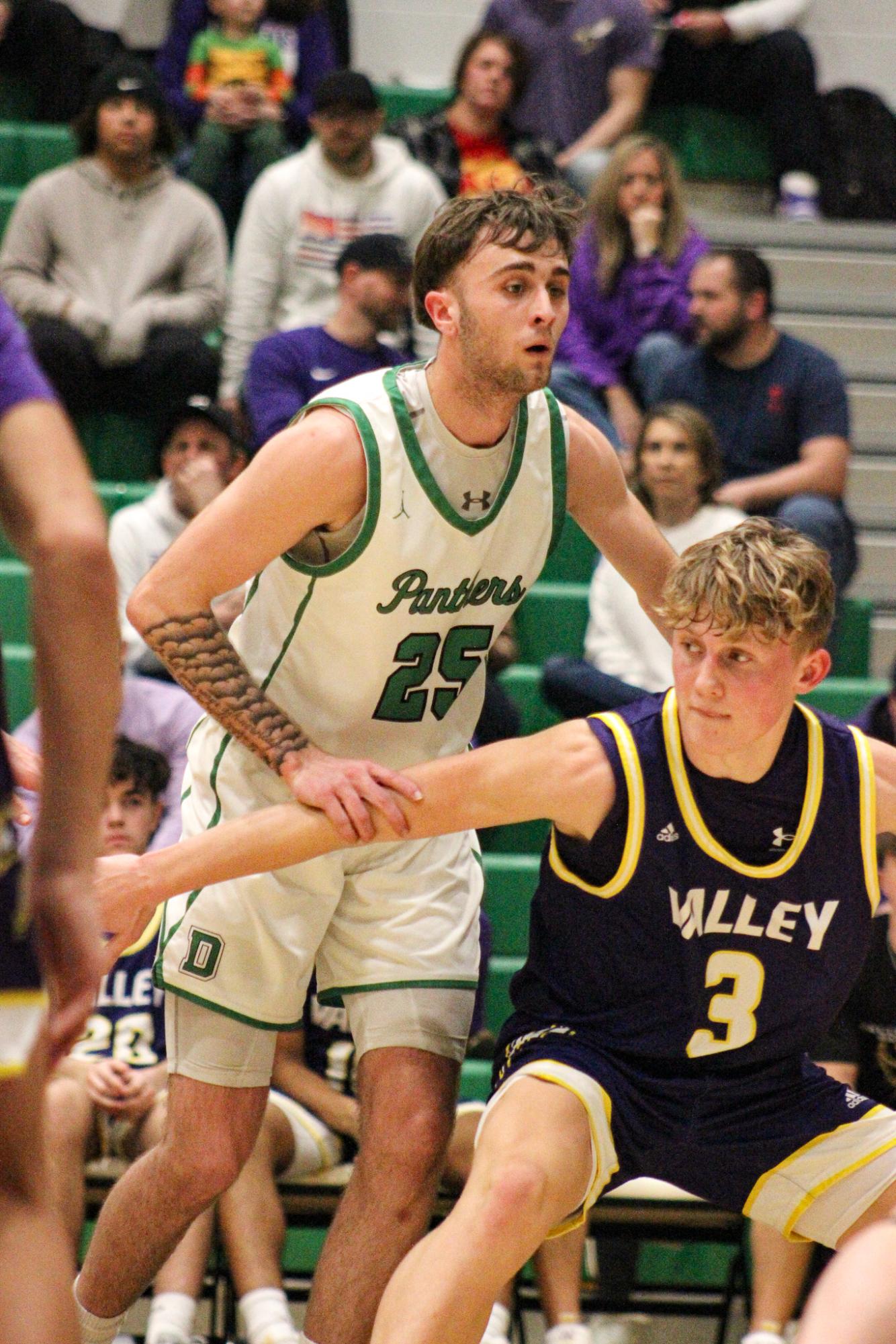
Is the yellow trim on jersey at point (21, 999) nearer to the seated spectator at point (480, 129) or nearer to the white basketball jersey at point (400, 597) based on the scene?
the white basketball jersey at point (400, 597)

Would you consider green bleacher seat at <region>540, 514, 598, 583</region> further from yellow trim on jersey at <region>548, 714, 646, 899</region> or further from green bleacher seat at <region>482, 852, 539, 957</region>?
yellow trim on jersey at <region>548, 714, 646, 899</region>

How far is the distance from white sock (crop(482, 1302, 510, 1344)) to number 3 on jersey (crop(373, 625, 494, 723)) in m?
1.49

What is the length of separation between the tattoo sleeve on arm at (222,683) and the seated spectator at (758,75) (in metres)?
6.02

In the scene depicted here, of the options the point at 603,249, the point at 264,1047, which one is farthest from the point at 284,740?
the point at 603,249

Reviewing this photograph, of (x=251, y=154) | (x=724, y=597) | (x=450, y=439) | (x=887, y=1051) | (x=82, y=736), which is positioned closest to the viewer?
(x=82, y=736)

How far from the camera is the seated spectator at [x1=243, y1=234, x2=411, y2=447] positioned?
5.93 meters

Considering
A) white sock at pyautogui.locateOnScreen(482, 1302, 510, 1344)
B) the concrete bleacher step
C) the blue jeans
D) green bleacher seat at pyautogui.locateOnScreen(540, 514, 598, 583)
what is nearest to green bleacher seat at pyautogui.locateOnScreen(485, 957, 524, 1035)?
white sock at pyautogui.locateOnScreen(482, 1302, 510, 1344)

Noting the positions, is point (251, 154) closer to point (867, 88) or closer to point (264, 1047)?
point (867, 88)

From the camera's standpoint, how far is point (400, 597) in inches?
129

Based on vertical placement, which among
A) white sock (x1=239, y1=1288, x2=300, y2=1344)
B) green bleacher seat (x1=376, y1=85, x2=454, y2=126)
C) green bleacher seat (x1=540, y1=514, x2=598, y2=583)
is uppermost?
green bleacher seat (x1=376, y1=85, x2=454, y2=126)

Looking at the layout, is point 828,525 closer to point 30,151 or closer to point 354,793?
point 354,793

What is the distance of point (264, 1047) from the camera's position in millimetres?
3406

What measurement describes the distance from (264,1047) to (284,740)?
603mm

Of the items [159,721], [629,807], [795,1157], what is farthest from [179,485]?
[795,1157]
